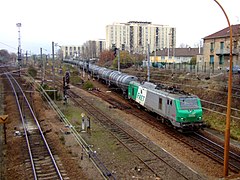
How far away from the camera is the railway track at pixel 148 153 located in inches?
516

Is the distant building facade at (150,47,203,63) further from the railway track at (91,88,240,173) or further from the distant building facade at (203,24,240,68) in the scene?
the railway track at (91,88,240,173)

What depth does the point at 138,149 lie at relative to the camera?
1636cm

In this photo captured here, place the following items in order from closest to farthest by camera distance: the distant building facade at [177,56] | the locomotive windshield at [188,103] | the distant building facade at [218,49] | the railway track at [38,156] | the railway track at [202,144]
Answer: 1. the railway track at [38,156]
2. the railway track at [202,144]
3. the locomotive windshield at [188,103]
4. the distant building facade at [218,49]
5. the distant building facade at [177,56]

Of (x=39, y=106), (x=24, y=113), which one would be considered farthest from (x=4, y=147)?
(x=39, y=106)

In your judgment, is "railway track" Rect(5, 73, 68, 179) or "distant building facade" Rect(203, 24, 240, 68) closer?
"railway track" Rect(5, 73, 68, 179)

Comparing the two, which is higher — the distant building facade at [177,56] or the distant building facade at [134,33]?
the distant building facade at [134,33]

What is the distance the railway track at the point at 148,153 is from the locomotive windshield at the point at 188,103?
3.39 meters

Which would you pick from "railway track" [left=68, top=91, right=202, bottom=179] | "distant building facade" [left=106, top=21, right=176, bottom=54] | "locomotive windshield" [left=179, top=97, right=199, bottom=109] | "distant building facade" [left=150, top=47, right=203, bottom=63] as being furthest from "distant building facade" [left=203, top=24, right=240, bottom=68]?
"distant building facade" [left=106, top=21, right=176, bottom=54]

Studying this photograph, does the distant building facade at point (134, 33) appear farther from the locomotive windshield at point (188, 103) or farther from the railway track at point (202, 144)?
the locomotive windshield at point (188, 103)

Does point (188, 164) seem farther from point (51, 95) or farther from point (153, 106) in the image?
point (51, 95)

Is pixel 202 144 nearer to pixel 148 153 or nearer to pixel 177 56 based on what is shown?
pixel 148 153

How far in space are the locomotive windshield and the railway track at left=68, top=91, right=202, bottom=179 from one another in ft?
11.1

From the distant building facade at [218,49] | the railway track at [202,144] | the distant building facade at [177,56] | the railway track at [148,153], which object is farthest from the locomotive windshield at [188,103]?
the distant building facade at [177,56]

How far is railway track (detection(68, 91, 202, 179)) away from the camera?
43.0ft
